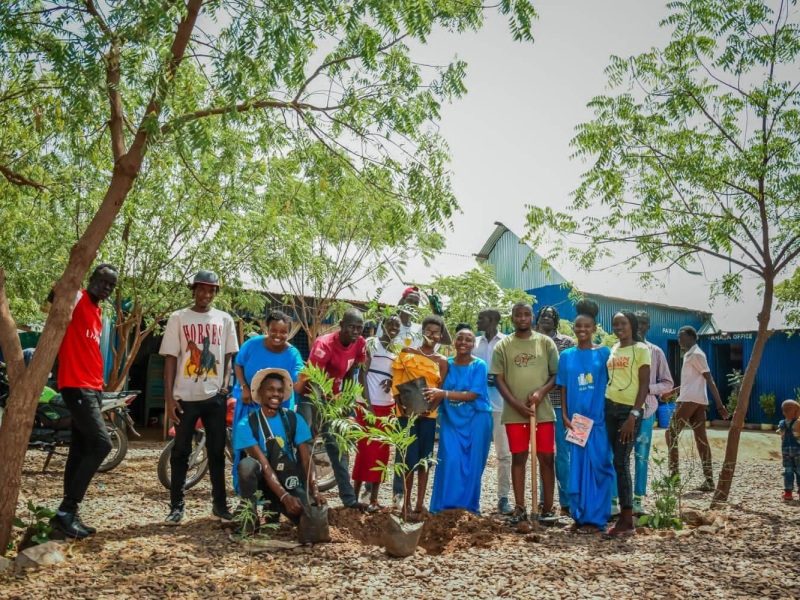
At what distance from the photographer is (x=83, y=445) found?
5.05m

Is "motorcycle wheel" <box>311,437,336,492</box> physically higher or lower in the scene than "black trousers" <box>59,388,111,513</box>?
lower

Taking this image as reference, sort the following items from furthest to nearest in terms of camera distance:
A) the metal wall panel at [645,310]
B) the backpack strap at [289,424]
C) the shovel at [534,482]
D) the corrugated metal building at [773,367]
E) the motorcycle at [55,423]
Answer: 1. the metal wall panel at [645,310]
2. the corrugated metal building at [773,367]
3. the motorcycle at [55,423]
4. the shovel at [534,482]
5. the backpack strap at [289,424]

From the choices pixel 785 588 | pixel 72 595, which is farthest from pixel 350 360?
pixel 785 588

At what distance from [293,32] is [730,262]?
499 cm

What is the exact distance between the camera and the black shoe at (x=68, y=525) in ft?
16.0

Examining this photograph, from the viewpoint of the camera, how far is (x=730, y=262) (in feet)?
23.9

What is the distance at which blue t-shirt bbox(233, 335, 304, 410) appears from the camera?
596cm

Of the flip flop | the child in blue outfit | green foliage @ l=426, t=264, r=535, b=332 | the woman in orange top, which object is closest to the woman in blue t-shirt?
the woman in orange top

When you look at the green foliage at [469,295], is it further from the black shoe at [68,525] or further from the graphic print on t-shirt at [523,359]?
the black shoe at [68,525]

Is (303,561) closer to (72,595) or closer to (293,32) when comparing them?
(72,595)

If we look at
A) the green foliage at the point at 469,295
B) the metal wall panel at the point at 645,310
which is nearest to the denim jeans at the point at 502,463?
the green foliage at the point at 469,295

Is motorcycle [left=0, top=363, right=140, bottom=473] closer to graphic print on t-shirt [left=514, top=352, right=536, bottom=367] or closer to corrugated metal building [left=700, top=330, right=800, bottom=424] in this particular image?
graphic print on t-shirt [left=514, top=352, right=536, bottom=367]

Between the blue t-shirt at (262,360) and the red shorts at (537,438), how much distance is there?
1.88m

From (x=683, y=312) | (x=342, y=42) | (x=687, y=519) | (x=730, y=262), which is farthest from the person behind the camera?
(x=683, y=312)
